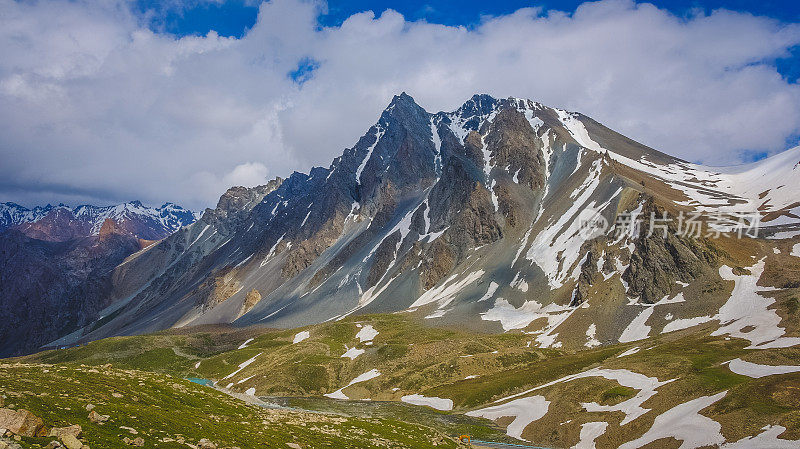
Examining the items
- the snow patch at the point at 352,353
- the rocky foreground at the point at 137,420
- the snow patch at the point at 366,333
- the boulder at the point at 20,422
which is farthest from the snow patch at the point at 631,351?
the boulder at the point at 20,422

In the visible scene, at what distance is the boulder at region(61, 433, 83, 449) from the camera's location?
2017 centimetres

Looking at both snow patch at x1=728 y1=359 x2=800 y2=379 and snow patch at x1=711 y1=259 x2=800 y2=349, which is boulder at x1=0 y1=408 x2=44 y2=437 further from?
snow patch at x1=711 y1=259 x2=800 y2=349

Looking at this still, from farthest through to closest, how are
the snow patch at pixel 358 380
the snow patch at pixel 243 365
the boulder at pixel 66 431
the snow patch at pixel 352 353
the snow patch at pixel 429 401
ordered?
1. the snow patch at pixel 352 353
2. the snow patch at pixel 243 365
3. the snow patch at pixel 358 380
4. the snow patch at pixel 429 401
5. the boulder at pixel 66 431

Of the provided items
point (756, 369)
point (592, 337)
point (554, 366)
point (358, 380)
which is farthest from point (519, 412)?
point (592, 337)

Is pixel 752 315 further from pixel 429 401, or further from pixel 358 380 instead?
pixel 358 380

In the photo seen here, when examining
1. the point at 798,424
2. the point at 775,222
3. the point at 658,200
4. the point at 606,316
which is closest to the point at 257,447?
the point at 798,424

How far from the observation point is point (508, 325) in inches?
6900

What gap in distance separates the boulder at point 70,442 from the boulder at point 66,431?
22.3 inches

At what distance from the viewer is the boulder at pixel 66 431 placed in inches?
Answer: 836

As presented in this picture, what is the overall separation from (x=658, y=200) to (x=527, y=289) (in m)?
67.2

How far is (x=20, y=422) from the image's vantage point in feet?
65.2

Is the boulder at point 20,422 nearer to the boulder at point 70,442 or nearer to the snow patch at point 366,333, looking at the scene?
the boulder at point 70,442

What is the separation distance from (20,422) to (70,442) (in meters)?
2.19

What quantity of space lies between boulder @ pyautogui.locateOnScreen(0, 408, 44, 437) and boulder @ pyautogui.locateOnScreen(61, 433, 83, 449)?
1.20m
